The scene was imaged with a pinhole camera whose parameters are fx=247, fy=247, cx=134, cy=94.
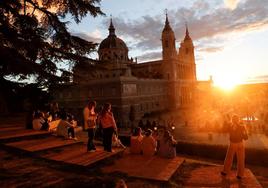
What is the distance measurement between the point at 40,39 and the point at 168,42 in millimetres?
44833

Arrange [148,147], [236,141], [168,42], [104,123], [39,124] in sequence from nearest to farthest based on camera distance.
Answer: [236,141]
[104,123]
[148,147]
[39,124]
[168,42]

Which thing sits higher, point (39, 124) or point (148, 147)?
point (39, 124)

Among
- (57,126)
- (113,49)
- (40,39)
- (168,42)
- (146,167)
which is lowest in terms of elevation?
(146,167)

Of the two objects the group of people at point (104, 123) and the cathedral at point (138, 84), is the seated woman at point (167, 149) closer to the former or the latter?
the group of people at point (104, 123)

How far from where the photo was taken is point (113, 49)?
2212 inches

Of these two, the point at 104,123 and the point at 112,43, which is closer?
the point at 104,123

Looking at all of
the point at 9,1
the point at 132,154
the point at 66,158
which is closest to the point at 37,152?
the point at 66,158

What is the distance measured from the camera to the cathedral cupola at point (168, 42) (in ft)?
171

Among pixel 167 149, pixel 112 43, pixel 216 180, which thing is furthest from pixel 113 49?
pixel 216 180

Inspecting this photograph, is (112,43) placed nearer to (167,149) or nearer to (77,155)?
(167,149)

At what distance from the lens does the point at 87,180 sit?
5.39 metres

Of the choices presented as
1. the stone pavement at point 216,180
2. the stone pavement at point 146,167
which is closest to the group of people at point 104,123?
the stone pavement at point 146,167

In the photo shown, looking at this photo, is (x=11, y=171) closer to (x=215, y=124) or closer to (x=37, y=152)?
(x=37, y=152)

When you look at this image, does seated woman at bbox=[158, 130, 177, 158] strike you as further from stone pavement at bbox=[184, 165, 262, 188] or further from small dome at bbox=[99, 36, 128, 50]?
small dome at bbox=[99, 36, 128, 50]
